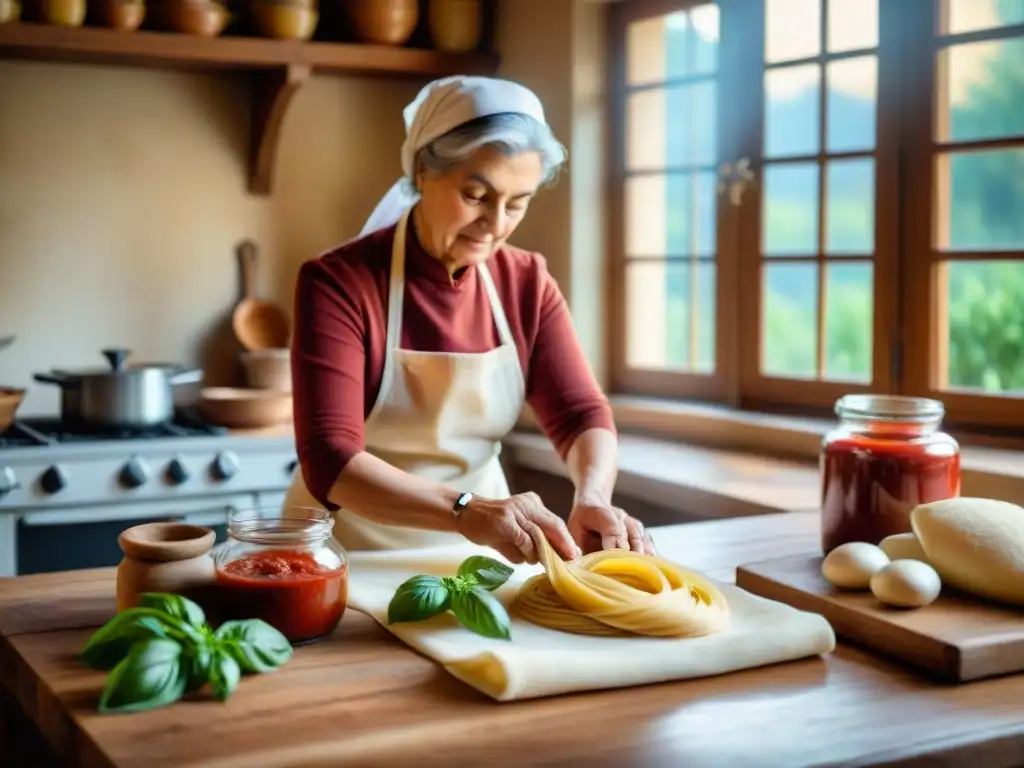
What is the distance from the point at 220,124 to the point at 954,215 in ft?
6.28

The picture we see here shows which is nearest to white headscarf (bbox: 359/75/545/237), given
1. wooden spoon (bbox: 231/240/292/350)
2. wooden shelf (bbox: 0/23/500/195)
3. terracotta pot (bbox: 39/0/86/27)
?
wooden shelf (bbox: 0/23/500/195)

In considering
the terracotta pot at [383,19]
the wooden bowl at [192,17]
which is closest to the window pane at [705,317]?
the terracotta pot at [383,19]

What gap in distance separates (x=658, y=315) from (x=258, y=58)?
3.94ft

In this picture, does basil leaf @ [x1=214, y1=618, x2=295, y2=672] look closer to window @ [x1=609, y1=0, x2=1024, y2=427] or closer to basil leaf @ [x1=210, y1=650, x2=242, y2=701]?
basil leaf @ [x1=210, y1=650, x2=242, y2=701]

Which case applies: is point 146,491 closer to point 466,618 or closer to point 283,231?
point 283,231

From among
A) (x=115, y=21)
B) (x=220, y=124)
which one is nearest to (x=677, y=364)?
(x=220, y=124)

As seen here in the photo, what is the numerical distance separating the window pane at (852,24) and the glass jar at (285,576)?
1.93 meters

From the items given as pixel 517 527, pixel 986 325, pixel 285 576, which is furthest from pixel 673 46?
pixel 285 576

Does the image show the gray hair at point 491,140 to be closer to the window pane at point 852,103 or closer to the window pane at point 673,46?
the window pane at point 852,103

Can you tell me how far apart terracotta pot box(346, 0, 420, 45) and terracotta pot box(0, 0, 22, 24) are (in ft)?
2.65

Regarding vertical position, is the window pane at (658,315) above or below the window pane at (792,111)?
below

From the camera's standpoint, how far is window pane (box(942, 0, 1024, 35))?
8.07 ft

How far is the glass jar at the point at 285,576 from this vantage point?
4.05 feet

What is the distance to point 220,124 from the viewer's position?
11.2ft
